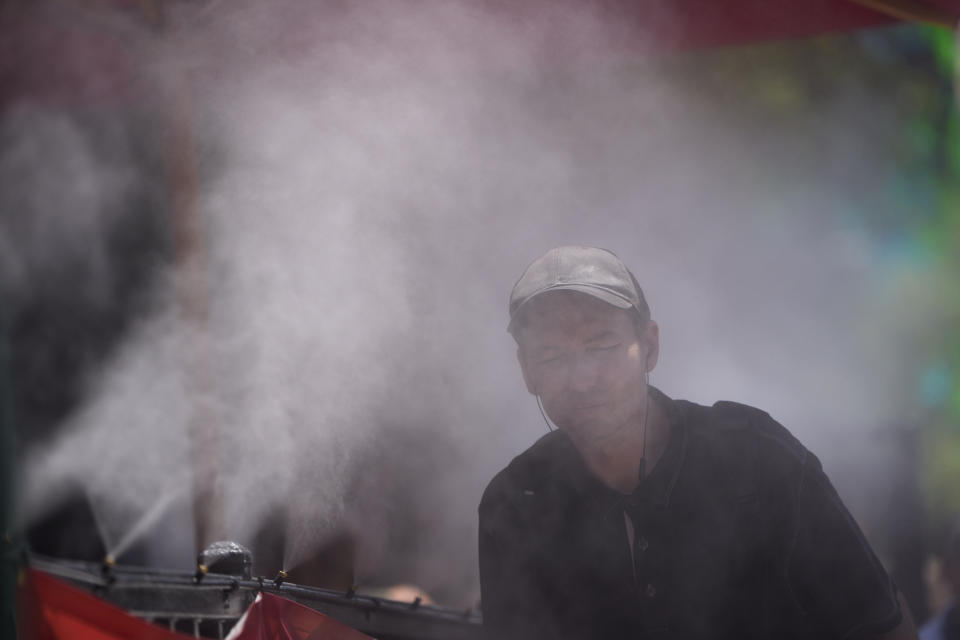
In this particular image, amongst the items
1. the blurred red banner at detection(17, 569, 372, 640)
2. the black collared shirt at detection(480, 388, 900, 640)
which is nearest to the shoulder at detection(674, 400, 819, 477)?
the black collared shirt at detection(480, 388, 900, 640)

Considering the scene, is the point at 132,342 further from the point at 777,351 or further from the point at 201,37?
the point at 777,351

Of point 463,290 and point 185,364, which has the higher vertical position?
point 463,290

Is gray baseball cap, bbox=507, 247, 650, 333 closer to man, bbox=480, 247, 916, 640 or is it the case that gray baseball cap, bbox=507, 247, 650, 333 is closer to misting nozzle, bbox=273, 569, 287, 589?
man, bbox=480, 247, 916, 640

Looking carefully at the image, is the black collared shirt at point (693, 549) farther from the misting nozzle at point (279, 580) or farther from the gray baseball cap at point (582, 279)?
the misting nozzle at point (279, 580)

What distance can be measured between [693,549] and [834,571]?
1.15ft

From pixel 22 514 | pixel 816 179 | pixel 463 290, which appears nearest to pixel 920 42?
pixel 816 179

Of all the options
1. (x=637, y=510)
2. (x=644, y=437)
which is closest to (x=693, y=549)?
(x=637, y=510)

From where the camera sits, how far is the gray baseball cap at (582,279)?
2.29 meters

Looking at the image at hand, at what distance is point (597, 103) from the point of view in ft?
12.1

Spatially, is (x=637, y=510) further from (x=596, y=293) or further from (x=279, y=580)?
(x=279, y=580)

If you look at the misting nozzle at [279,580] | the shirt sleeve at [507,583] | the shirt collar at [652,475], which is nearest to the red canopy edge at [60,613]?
the misting nozzle at [279,580]

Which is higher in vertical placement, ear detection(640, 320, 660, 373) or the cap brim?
the cap brim

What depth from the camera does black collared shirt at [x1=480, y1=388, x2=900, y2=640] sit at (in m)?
2.03

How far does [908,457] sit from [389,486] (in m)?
3.38
